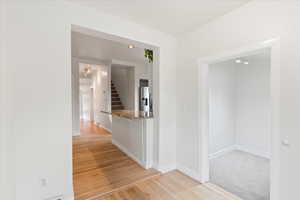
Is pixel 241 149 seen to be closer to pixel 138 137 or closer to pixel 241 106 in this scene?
pixel 241 106

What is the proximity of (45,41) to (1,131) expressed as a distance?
104 centimetres

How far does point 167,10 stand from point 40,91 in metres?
1.91

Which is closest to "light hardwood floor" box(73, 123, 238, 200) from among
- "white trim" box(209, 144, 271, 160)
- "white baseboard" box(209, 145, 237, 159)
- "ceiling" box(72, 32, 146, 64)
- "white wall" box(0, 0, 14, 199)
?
"white wall" box(0, 0, 14, 199)

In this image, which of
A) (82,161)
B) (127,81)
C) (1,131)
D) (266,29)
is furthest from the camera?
(127,81)

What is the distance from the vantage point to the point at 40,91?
5.13ft

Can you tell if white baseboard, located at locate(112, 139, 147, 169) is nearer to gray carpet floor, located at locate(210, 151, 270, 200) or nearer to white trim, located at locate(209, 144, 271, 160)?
gray carpet floor, located at locate(210, 151, 270, 200)

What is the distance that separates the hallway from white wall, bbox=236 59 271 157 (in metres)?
2.85

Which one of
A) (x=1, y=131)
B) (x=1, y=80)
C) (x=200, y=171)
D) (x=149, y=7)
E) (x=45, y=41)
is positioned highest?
(x=149, y=7)

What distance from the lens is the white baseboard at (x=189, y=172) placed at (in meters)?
2.36

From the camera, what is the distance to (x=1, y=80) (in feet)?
3.96

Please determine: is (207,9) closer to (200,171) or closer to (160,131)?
(160,131)

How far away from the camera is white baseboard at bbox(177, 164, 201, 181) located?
236 cm

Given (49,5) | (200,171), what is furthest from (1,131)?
(200,171)

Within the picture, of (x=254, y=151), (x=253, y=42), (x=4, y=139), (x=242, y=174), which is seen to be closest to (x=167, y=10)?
(x=253, y=42)
